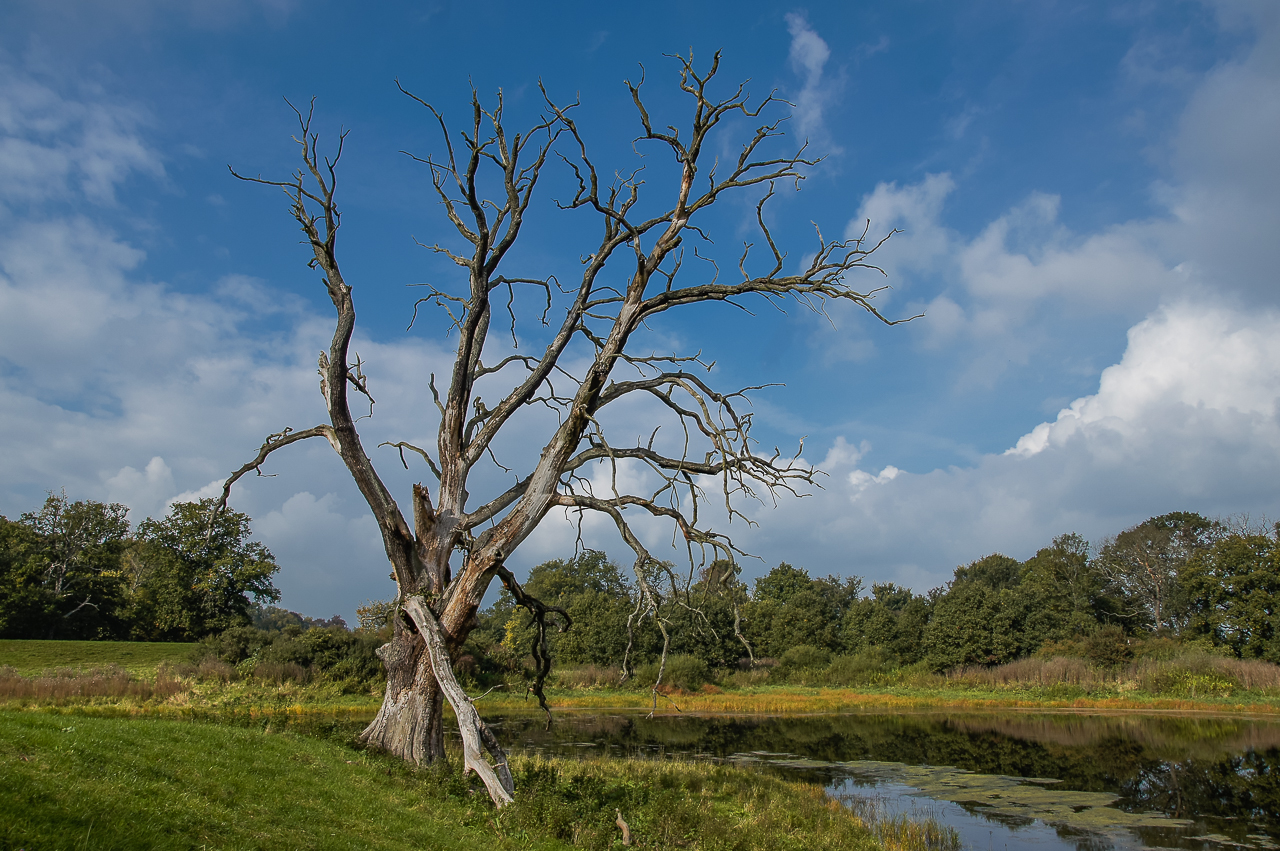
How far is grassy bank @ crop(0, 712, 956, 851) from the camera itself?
547 centimetres

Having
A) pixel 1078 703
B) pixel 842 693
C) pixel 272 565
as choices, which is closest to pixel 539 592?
pixel 272 565

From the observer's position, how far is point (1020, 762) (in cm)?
2095

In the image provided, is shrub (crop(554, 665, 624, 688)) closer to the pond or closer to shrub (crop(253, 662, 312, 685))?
the pond

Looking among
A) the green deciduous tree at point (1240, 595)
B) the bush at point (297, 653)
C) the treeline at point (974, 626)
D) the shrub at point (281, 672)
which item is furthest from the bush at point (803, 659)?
the shrub at point (281, 672)

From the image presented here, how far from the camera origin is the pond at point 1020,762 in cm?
1377

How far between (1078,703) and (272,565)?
4854cm

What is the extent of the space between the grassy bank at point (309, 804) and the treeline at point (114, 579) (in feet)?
127

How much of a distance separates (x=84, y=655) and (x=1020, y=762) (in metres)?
39.8

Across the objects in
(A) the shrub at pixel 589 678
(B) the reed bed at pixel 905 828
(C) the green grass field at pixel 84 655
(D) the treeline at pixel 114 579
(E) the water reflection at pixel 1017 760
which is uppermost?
(D) the treeline at pixel 114 579

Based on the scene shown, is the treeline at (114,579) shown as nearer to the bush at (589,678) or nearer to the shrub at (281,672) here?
the shrub at (281,672)

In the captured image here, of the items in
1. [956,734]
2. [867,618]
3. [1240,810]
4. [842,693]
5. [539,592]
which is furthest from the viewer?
[539,592]

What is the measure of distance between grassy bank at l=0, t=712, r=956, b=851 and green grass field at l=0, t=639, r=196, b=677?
80.0ft

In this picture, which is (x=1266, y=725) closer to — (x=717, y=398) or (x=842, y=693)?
(x=842, y=693)

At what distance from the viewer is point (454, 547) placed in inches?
522
